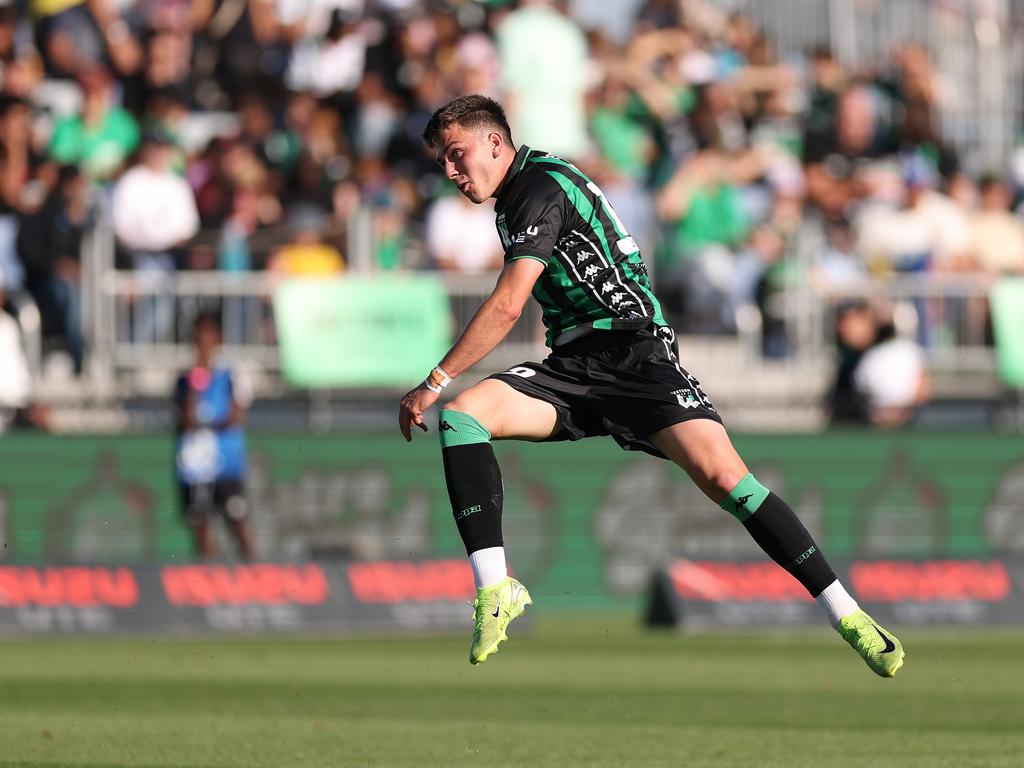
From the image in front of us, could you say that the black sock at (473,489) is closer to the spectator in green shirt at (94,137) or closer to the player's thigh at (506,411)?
the player's thigh at (506,411)

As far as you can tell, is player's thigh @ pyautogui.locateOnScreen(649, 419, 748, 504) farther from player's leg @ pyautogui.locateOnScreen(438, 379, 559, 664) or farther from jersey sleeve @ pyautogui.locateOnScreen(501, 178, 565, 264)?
jersey sleeve @ pyautogui.locateOnScreen(501, 178, 565, 264)

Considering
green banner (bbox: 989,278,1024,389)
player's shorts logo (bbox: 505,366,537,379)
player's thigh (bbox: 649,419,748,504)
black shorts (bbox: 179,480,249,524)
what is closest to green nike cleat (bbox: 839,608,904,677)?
player's thigh (bbox: 649,419,748,504)

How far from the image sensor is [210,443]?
1741cm

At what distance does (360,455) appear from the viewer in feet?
61.4

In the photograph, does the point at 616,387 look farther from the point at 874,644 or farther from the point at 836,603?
the point at 874,644

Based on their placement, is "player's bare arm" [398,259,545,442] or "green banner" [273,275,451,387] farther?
"green banner" [273,275,451,387]

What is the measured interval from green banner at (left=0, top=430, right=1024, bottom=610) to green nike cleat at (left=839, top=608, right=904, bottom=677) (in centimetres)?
937

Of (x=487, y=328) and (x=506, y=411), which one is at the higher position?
(x=487, y=328)

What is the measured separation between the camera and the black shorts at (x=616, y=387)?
328 inches

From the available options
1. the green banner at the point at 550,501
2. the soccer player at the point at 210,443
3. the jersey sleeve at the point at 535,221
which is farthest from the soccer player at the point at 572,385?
the green banner at the point at 550,501

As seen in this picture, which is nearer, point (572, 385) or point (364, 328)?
point (572, 385)

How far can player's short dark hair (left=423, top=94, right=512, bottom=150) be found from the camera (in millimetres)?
8273

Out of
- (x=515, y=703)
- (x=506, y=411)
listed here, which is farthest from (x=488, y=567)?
(x=515, y=703)

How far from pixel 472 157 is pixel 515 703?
3963 millimetres
